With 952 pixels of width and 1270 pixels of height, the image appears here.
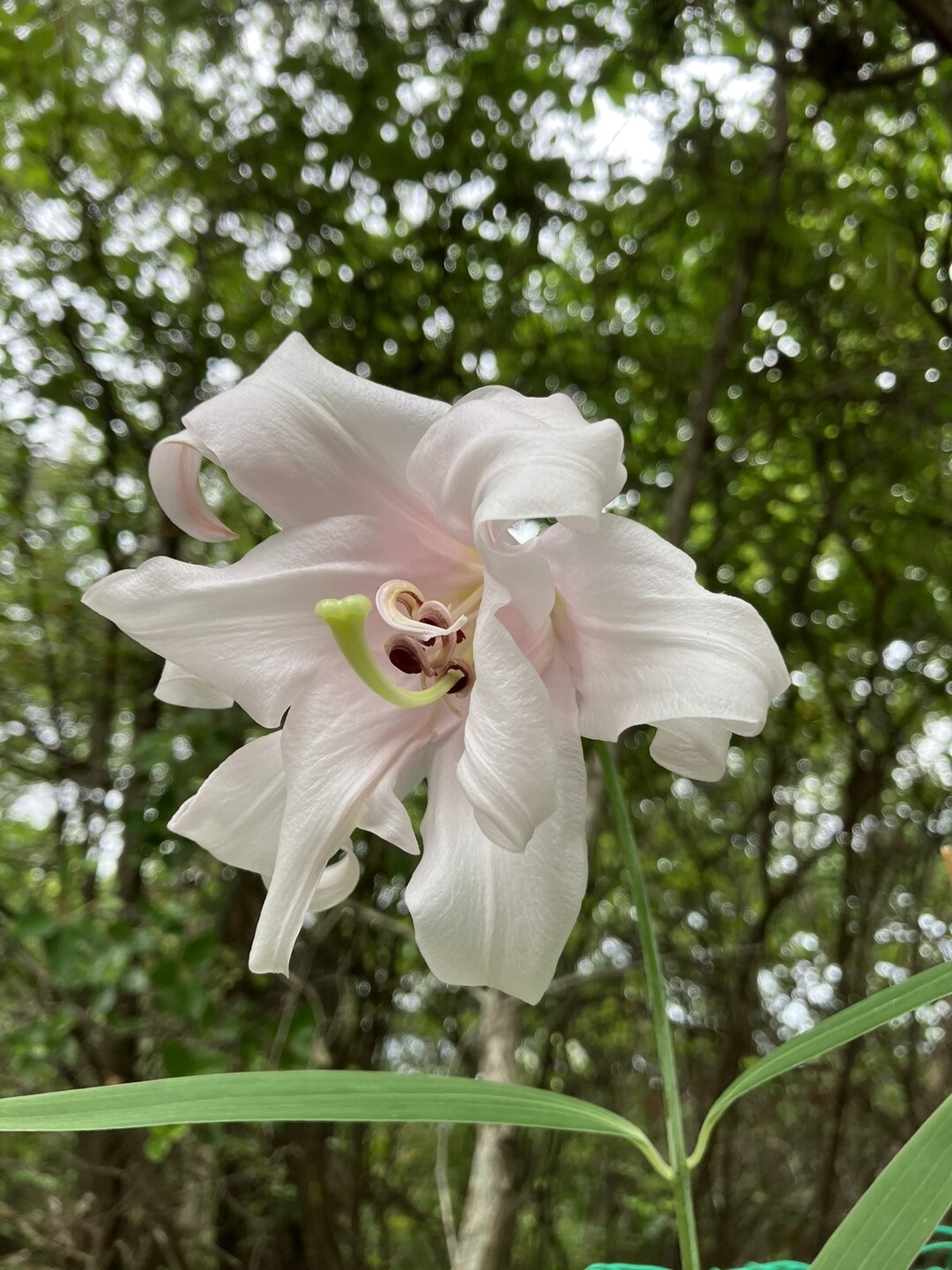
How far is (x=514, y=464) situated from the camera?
0.34m

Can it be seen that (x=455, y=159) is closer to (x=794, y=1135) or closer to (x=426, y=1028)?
(x=426, y=1028)

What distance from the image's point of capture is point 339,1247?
1768 mm

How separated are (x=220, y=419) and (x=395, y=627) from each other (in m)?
0.11

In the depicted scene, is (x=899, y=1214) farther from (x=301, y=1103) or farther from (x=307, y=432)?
(x=307, y=432)

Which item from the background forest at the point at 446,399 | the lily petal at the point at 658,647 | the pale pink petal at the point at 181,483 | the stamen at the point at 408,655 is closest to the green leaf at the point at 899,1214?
the lily petal at the point at 658,647

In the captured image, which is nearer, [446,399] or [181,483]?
[181,483]

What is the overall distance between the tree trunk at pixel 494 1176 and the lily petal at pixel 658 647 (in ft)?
1.44

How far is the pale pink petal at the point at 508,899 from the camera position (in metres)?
0.35

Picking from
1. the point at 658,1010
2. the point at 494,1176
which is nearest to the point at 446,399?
the point at 494,1176

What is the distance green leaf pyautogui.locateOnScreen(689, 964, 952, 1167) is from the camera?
1.16 ft

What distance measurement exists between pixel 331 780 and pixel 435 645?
0.25ft

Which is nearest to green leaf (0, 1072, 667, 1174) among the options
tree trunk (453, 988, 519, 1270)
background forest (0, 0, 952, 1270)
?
tree trunk (453, 988, 519, 1270)

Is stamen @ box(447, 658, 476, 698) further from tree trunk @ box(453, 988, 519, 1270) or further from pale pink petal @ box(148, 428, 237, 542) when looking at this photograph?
tree trunk @ box(453, 988, 519, 1270)

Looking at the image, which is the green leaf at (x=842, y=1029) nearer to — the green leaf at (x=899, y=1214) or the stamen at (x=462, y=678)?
the green leaf at (x=899, y=1214)
